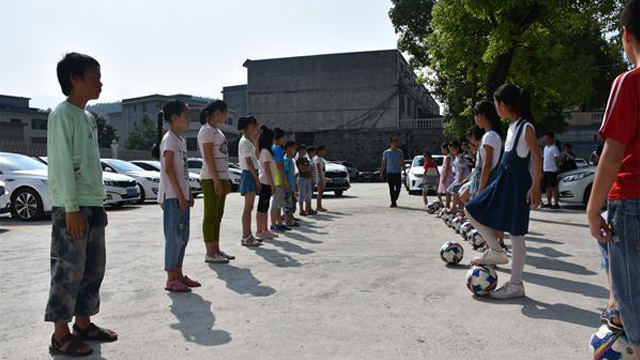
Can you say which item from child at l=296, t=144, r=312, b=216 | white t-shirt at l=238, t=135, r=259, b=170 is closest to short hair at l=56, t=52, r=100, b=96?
white t-shirt at l=238, t=135, r=259, b=170

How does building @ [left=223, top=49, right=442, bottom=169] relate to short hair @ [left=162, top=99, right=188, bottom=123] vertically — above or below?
above

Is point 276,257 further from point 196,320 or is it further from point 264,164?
point 196,320

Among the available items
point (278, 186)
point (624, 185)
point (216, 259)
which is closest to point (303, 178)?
point (278, 186)

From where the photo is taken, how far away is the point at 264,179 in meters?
8.24

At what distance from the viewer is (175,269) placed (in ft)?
16.6

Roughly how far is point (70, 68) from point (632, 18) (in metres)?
3.49

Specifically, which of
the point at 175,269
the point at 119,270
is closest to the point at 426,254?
the point at 175,269

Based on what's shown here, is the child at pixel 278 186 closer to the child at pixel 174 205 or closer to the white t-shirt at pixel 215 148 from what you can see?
the white t-shirt at pixel 215 148

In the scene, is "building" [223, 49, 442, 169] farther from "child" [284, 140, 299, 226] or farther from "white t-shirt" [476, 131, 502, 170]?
"white t-shirt" [476, 131, 502, 170]

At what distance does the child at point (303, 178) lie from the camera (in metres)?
12.3

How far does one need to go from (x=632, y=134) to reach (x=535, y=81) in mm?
17216

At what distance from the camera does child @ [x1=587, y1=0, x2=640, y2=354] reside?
231 centimetres

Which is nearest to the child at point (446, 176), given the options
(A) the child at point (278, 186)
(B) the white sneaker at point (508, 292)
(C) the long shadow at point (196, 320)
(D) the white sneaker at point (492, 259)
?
(A) the child at point (278, 186)

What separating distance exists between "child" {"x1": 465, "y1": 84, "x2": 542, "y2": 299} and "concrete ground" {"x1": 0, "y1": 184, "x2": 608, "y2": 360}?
0.45 meters
